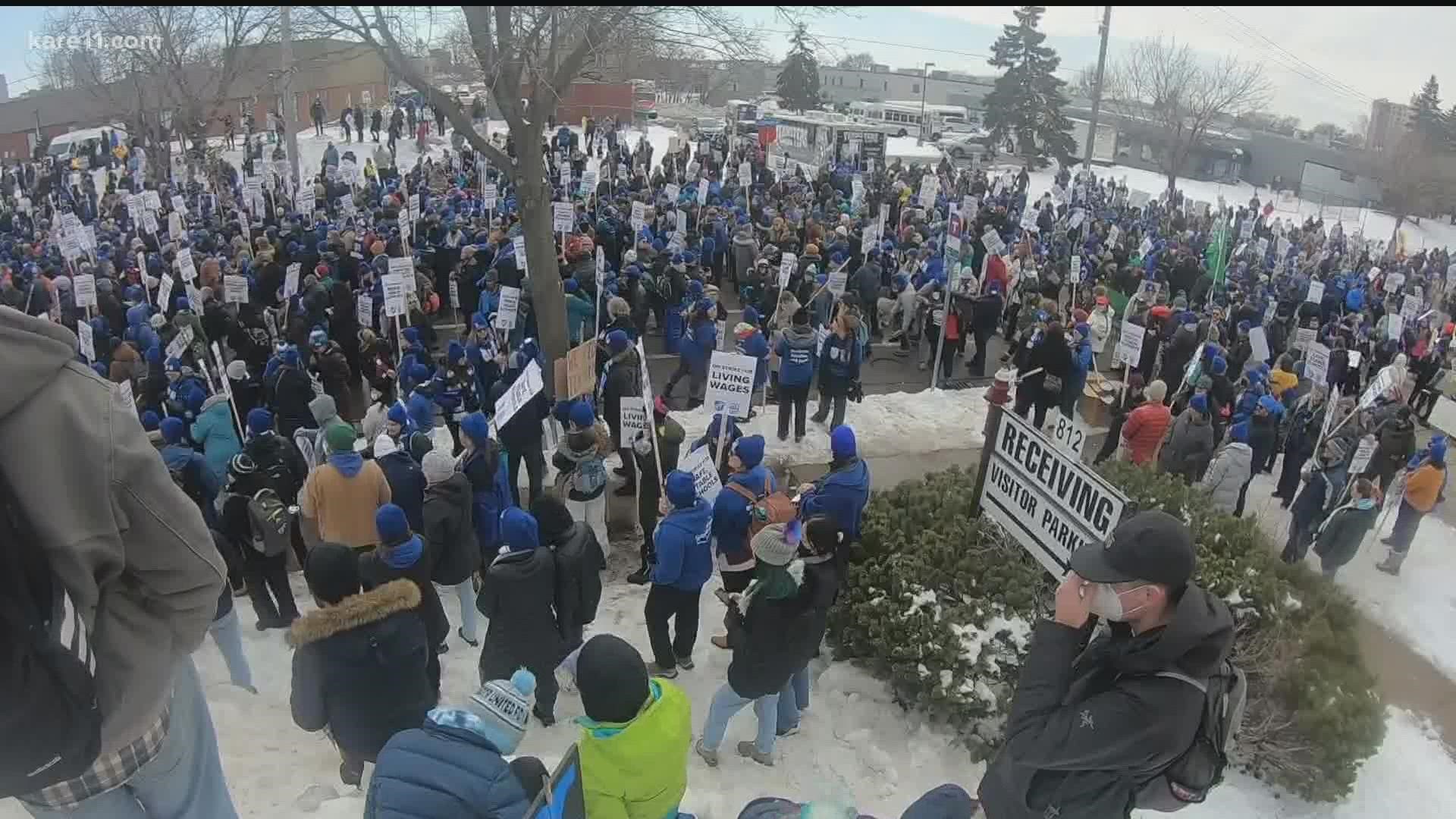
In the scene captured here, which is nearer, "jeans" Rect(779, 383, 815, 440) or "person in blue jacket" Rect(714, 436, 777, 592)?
"person in blue jacket" Rect(714, 436, 777, 592)

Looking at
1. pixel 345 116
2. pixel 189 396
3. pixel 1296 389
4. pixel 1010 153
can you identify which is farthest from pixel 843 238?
pixel 1010 153

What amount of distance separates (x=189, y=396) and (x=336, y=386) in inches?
83.6

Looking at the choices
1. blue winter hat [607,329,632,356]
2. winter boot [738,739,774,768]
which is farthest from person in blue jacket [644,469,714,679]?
blue winter hat [607,329,632,356]

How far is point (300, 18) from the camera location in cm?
1063

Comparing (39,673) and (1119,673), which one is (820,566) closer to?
(1119,673)

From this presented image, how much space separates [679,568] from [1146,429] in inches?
238

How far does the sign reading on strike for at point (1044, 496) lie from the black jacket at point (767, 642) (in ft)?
4.12

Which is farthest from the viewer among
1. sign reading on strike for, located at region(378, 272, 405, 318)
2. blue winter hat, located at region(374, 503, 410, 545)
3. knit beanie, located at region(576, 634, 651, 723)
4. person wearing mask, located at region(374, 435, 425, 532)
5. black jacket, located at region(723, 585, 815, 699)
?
sign reading on strike for, located at region(378, 272, 405, 318)

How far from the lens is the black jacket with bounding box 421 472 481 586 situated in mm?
6113

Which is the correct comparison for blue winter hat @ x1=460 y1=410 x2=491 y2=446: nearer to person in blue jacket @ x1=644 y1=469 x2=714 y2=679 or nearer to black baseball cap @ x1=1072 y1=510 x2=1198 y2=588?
person in blue jacket @ x1=644 y1=469 x2=714 y2=679

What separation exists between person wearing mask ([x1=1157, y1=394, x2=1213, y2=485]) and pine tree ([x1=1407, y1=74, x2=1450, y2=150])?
50.1 m

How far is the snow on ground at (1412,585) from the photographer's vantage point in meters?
8.02

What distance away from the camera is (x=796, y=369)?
34.3 ft

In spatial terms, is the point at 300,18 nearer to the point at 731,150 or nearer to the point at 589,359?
the point at 589,359
